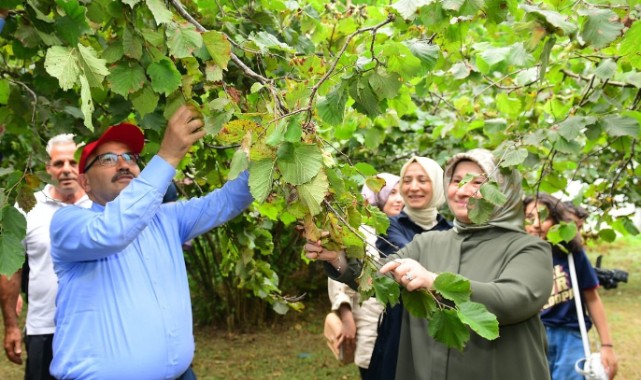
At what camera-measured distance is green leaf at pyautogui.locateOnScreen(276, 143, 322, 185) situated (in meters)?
1.71

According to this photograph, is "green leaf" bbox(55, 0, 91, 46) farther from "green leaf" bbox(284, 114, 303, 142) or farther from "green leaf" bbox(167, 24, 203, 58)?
"green leaf" bbox(284, 114, 303, 142)

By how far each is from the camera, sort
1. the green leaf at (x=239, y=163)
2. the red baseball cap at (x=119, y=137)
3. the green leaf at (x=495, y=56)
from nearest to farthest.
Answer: the green leaf at (x=239, y=163), the red baseball cap at (x=119, y=137), the green leaf at (x=495, y=56)

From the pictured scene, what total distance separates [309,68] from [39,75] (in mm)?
1258

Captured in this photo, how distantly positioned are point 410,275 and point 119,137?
57.8 inches

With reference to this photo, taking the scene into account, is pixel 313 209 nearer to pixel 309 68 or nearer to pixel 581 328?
pixel 309 68

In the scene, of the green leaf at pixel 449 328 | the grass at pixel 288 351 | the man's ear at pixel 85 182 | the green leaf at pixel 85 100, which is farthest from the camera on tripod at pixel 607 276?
the green leaf at pixel 85 100

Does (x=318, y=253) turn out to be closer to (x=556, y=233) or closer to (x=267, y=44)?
(x=267, y=44)

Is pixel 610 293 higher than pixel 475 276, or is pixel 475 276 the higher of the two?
pixel 475 276

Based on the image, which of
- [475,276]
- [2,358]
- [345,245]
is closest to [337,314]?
[475,276]

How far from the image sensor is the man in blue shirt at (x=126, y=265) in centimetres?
241

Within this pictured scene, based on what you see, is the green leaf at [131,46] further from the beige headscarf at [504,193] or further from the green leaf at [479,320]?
the beige headscarf at [504,193]

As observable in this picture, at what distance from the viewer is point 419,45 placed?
209 centimetres

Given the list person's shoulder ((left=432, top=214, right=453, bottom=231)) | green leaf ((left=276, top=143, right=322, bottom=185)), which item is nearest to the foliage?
green leaf ((left=276, top=143, right=322, bottom=185))

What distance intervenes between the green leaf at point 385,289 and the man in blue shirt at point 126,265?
0.83 metres
